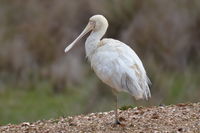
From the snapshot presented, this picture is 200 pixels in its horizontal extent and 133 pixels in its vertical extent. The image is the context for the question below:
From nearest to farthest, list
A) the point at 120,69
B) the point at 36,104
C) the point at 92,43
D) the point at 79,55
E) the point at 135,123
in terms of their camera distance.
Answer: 1. the point at 120,69
2. the point at 135,123
3. the point at 92,43
4. the point at 36,104
5. the point at 79,55

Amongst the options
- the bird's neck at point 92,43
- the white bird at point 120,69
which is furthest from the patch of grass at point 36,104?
the white bird at point 120,69

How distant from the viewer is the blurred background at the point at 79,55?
19.0 metres

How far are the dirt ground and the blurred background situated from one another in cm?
394

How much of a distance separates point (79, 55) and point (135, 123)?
1000 cm

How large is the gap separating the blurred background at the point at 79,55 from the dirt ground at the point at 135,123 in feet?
12.9

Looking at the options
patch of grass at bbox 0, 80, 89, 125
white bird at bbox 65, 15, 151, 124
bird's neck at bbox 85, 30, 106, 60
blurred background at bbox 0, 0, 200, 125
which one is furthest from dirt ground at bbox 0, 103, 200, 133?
patch of grass at bbox 0, 80, 89, 125

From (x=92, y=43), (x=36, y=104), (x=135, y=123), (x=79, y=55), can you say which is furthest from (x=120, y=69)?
(x=79, y=55)

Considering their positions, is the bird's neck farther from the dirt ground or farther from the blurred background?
the blurred background

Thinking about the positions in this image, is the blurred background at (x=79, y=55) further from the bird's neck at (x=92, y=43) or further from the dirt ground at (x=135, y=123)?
the bird's neck at (x=92, y=43)

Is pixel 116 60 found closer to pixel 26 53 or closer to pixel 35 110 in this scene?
pixel 35 110

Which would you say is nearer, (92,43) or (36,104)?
(92,43)

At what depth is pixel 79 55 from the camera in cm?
2252

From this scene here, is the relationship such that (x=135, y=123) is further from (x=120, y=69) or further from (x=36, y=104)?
(x=36, y=104)

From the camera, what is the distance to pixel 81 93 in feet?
65.9
